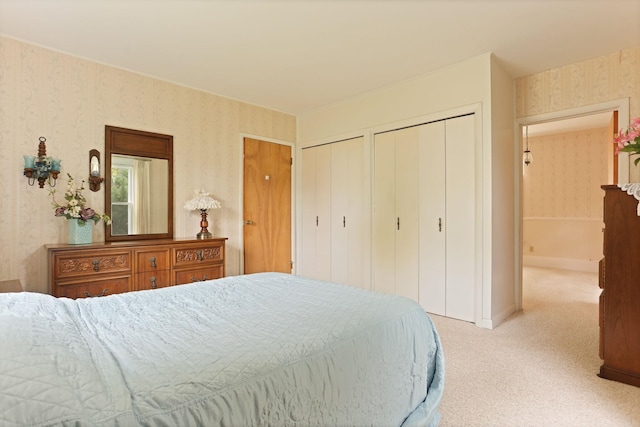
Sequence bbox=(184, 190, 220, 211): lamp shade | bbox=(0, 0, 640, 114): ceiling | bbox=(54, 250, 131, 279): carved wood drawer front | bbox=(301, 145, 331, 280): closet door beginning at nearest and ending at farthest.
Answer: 1. bbox=(0, 0, 640, 114): ceiling
2. bbox=(54, 250, 131, 279): carved wood drawer front
3. bbox=(184, 190, 220, 211): lamp shade
4. bbox=(301, 145, 331, 280): closet door

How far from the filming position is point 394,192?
3863mm

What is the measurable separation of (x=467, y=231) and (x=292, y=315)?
247 cm

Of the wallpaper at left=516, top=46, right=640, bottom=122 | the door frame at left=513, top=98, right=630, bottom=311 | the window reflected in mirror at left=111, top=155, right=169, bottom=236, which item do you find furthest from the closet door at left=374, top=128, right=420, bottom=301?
the window reflected in mirror at left=111, top=155, right=169, bottom=236

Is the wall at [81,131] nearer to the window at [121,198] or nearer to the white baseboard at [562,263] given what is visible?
the window at [121,198]

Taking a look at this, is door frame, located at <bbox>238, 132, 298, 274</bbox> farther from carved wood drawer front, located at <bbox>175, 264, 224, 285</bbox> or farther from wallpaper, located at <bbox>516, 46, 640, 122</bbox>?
wallpaper, located at <bbox>516, 46, 640, 122</bbox>

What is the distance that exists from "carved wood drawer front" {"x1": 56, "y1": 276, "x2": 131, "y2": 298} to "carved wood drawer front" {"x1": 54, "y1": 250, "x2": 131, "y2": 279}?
0.08 metres

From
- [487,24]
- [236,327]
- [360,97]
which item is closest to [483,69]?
[487,24]

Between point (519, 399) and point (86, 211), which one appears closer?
point (519, 399)

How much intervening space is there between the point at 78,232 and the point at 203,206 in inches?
45.2

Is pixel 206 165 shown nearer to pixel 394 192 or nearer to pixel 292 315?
pixel 394 192

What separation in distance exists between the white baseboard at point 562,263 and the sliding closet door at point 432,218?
12.1 ft

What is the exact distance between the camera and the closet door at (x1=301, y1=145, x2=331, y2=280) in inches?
182

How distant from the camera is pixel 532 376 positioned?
2.19 metres

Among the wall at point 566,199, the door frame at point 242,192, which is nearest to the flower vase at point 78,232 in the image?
the door frame at point 242,192
